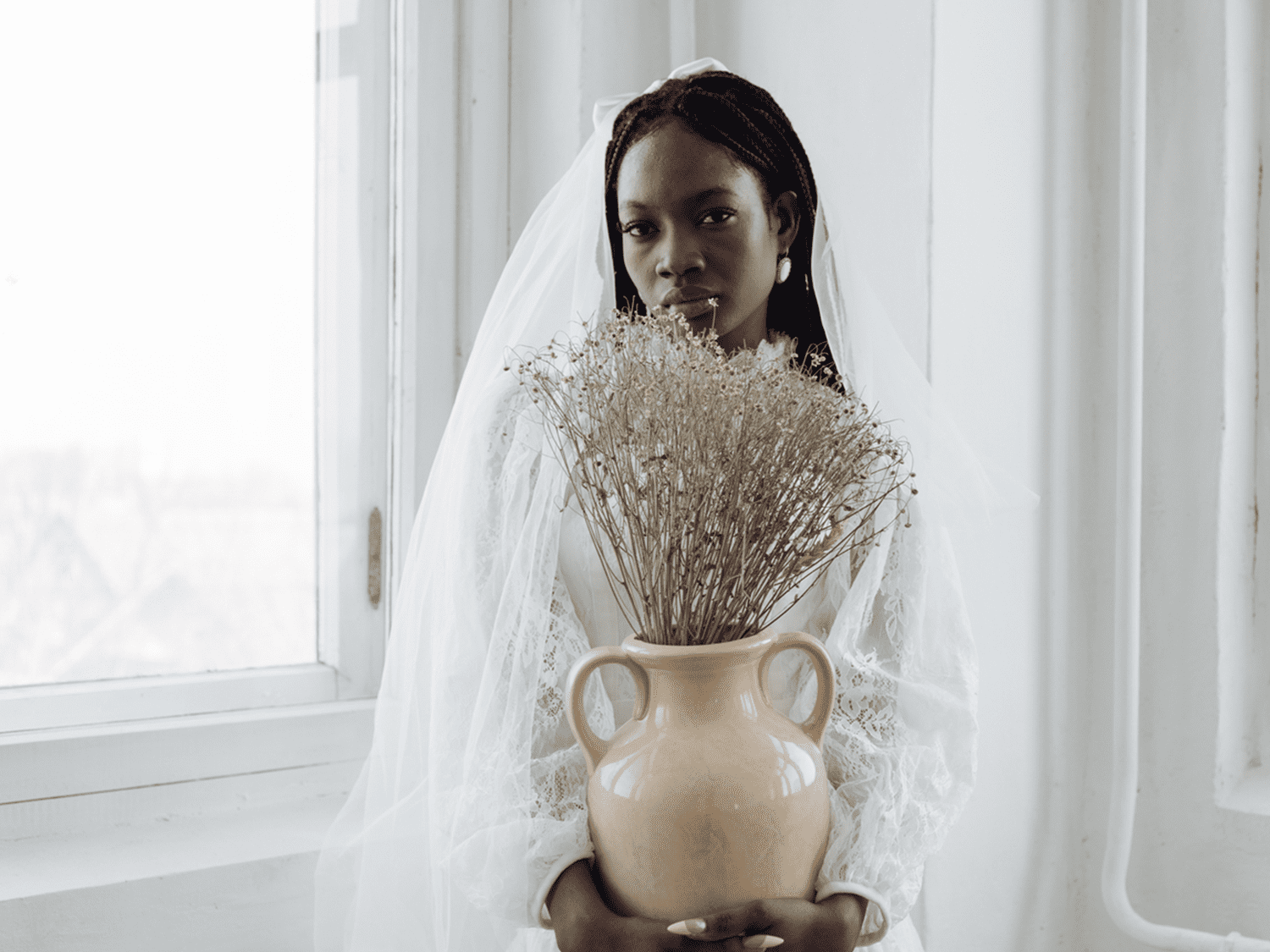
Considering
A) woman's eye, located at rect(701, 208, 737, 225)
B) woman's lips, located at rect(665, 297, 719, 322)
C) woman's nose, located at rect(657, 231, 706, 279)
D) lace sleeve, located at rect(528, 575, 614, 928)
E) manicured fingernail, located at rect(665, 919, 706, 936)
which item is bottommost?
manicured fingernail, located at rect(665, 919, 706, 936)

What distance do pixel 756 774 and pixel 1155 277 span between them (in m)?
0.91

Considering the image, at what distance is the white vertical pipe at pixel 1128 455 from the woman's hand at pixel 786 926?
25.8 inches

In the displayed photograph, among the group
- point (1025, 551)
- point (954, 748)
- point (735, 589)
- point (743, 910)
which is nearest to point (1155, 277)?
point (1025, 551)

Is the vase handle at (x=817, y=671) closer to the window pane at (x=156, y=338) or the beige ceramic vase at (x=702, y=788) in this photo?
the beige ceramic vase at (x=702, y=788)

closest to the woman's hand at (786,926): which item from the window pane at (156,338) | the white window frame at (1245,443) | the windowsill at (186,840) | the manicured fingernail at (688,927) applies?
the manicured fingernail at (688,927)

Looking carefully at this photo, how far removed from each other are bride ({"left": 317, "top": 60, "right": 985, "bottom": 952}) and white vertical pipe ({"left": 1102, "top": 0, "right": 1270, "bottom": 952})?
0.44 metres

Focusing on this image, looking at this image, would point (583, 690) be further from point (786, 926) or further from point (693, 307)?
point (693, 307)

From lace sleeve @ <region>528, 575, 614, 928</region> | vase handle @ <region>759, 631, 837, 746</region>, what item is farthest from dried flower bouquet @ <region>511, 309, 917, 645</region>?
lace sleeve @ <region>528, 575, 614, 928</region>

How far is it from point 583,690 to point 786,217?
47 centimetres

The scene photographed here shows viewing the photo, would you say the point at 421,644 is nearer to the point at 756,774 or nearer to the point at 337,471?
the point at 756,774

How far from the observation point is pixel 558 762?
2.63ft

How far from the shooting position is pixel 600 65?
Answer: 1325mm

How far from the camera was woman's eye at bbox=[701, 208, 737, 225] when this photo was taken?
0.88 metres

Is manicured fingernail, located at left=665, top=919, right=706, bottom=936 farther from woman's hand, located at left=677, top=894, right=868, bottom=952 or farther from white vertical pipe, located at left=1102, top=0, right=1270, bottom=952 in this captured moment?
white vertical pipe, located at left=1102, top=0, right=1270, bottom=952
